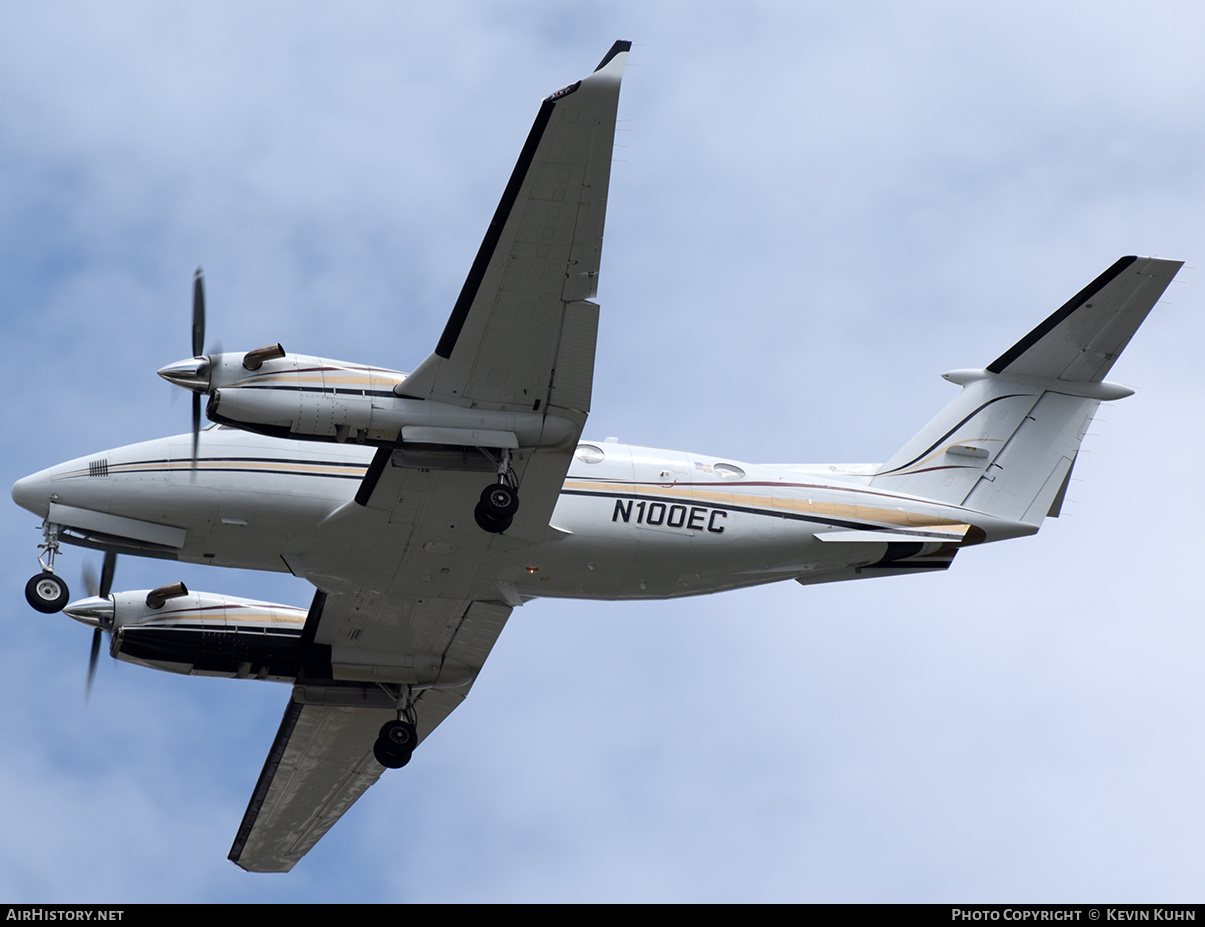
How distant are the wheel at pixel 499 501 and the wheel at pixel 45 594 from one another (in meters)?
6.29

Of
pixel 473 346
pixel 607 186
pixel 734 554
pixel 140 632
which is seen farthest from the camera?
pixel 140 632

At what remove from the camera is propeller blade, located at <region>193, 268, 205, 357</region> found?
1902 cm

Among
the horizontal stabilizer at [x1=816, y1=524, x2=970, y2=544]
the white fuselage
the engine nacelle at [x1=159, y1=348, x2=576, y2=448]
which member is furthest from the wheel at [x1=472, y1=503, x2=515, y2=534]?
the horizontal stabilizer at [x1=816, y1=524, x2=970, y2=544]

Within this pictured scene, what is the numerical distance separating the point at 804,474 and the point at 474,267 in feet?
23.5

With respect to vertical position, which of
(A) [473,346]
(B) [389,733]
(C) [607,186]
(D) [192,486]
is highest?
(C) [607,186]

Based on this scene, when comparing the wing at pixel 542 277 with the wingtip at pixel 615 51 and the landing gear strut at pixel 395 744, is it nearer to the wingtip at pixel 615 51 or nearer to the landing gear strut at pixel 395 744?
the wingtip at pixel 615 51

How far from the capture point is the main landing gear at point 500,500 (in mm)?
19359

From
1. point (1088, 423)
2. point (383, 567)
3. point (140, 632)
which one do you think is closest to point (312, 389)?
point (383, 567)

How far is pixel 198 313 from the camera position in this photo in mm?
19234

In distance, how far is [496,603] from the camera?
74.6 feet

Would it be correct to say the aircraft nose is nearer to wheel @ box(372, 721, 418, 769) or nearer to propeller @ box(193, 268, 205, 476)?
propeller @ box(193, 268, 205, 476)

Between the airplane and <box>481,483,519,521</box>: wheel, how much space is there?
3 centimetres

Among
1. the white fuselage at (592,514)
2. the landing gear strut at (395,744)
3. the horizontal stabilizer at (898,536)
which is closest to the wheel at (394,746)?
the landing gear strut at (395,744)

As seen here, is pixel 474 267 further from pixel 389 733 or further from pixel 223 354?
pixel 389 733
